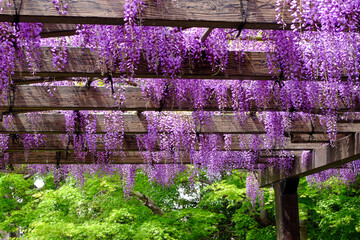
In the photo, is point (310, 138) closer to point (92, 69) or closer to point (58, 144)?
point (58, 144)

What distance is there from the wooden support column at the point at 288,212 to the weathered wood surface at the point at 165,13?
520 cm

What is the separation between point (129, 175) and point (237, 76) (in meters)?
4.62

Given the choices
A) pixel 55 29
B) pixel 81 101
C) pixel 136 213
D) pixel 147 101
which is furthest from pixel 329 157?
pixel 55 29

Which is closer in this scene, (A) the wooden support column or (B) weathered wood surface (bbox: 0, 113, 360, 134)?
(B) weathered wood surface (bbox: 0, 113, 360, 134)

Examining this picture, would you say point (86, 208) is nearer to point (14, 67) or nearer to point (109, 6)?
point (14, 67)

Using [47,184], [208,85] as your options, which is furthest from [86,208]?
[208,85]

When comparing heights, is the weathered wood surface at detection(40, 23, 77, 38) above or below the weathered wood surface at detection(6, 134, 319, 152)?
above

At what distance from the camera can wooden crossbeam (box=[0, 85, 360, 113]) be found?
4734 millimetres

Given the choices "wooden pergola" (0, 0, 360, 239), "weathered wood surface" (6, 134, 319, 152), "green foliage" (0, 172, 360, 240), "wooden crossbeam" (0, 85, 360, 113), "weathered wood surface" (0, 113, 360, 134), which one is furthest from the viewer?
"green foliage" (0, 172, 360, 240)

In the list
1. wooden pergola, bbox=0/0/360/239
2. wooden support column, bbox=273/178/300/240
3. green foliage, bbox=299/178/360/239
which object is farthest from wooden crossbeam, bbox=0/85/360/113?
green foliage, bbox=299/178/360/239

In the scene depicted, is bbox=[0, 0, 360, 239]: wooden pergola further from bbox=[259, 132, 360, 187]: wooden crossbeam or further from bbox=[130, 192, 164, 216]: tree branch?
bbox=[130, 192, 164, 216]: tree branch

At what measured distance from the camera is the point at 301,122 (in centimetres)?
607

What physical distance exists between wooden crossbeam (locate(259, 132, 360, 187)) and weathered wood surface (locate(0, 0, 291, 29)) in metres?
3.36

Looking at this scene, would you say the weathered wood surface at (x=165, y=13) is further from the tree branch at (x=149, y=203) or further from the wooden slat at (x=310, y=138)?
the tree branch at (x=149, y=203)
